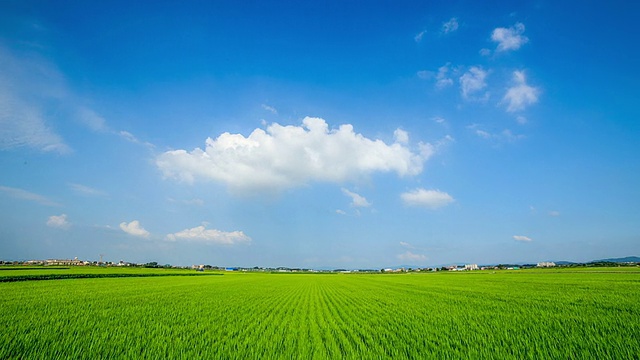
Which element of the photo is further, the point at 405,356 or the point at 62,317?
the point at 62,317

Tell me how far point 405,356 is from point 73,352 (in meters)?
7.32

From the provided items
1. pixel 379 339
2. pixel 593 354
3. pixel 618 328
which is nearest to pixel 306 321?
pixel 379 339

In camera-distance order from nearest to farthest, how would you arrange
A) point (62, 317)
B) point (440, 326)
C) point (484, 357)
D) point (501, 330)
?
point (484, 357), point (501, 330), point (440, 326), point (62, 317)

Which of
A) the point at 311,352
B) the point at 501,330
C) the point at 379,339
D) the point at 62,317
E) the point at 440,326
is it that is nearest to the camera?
the point at 311,352

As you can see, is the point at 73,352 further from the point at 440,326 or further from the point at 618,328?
the point at 618,328

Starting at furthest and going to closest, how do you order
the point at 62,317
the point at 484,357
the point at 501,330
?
the point at 62,317 → the point at 501,330 → the point at 484,357

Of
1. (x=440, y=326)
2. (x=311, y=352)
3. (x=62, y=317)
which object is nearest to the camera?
(x=311, y=352)

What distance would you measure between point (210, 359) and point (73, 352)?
3.17m

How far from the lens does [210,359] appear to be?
659cm

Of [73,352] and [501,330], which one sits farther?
[501,330]

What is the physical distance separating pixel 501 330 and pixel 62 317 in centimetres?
1486

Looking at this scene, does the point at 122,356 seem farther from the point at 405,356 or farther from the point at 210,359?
the point at 405,356

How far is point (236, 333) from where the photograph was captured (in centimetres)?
940

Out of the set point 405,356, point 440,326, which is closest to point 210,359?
point 405,356
